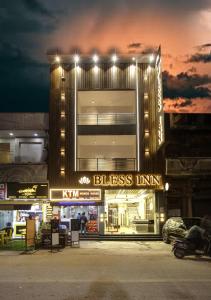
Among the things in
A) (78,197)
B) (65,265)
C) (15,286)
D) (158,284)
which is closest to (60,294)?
(15,286)

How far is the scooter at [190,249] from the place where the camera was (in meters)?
17.4

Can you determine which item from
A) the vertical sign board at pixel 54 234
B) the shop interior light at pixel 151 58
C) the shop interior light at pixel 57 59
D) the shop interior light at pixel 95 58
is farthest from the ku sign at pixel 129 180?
the shop interior light at pixel 57 59

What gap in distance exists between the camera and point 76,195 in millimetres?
30062

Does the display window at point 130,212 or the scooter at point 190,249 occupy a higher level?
the display window at point 130,212

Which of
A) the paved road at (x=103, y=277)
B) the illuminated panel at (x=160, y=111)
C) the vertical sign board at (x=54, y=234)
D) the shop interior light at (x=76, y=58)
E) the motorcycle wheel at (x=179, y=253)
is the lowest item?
the paved road at (x=103, y=277)

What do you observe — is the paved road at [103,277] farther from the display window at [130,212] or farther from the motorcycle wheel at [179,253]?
the display window at [130,212]

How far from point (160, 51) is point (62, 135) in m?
8.78

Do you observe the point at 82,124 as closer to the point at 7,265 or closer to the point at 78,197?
the point at 78,197

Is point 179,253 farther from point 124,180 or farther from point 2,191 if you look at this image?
point 2,191

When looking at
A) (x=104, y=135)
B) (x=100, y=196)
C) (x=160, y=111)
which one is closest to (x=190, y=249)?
(x=160, y=111)

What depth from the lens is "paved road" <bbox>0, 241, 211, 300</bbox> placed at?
10203 millimetres

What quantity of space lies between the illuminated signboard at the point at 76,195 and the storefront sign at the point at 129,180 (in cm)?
68

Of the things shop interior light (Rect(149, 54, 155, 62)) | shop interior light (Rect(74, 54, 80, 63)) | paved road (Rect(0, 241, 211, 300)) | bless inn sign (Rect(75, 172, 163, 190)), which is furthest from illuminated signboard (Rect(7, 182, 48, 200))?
shop interior light (Rect(149, 54, 155, 62))

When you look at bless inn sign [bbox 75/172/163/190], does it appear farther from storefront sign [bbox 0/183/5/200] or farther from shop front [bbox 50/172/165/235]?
storefront sign [bbox 0/183/5/200]
